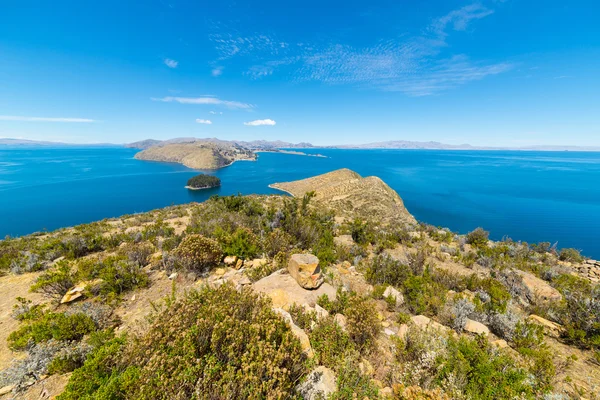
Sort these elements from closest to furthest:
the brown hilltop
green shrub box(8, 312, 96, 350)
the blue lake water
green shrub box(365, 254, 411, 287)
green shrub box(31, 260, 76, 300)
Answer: green shrub box(8, 312, 96, 350) → green shrub box(31, 260, 76, 300) → green shrub box(365, 254, 411, 287) → the brown hilltop → the blue lake water

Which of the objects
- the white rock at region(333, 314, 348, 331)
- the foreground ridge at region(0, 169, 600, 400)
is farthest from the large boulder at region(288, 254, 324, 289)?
the white rock at region(333, 314, 348, 331)

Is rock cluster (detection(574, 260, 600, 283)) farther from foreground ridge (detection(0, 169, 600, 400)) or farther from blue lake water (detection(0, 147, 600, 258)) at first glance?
blue lake water (detection(0, 147, 600, 258))

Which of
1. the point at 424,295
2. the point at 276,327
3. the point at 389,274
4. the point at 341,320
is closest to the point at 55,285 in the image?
the point at 276,327

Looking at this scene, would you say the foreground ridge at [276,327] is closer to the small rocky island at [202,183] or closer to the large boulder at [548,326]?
the large boulder at [548,326]

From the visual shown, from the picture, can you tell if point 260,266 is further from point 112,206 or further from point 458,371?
point 112,206

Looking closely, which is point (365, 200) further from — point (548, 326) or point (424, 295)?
point (548, 326)

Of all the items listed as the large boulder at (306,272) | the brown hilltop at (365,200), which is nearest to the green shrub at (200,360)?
the large boulder at (306,272)

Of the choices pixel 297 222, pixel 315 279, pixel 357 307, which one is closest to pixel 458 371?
pixel 357 307
